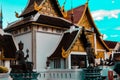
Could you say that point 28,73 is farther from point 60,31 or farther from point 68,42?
point 60,31

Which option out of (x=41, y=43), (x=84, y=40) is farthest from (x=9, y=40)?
(x=84, y=40)

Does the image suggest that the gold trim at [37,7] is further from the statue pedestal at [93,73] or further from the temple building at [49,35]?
the statue pedestal at [93,73]

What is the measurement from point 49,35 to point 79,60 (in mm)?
3834

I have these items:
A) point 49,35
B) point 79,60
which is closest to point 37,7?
point 49,35

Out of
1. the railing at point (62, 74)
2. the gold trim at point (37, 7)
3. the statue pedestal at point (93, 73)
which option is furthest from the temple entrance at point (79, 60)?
the statue pedestal at point (93, 73)

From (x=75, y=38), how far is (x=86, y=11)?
7403 millimetres

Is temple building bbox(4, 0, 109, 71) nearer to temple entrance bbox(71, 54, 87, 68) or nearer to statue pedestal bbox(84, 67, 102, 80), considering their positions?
temple entrance bbox(71, 54, 87, 68)

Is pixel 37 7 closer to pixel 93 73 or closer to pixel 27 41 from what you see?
pixel 27 41

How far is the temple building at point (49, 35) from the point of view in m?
25.8

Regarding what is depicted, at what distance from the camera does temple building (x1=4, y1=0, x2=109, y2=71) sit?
25828mm

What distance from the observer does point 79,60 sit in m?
27.3

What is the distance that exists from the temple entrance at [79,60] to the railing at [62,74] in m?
4.69

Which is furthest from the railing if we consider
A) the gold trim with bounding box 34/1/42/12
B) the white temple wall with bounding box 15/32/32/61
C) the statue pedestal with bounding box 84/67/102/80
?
the gold trim with bounding box 34/1/42/12

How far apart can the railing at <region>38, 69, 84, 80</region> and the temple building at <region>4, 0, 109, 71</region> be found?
6.67ft
